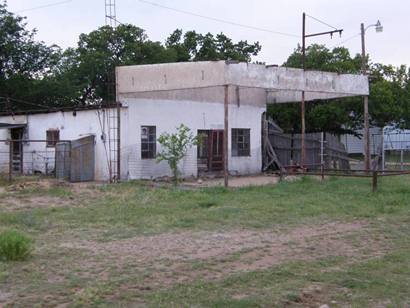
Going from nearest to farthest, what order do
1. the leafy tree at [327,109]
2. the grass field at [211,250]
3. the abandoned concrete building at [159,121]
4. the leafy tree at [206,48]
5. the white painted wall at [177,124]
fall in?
the grass field at [211,250] → the abandoned concrete building at [159,121] → the white painted wall at [177,124] → the leafy tree at [327,109] → the leafy tree at [206,48]

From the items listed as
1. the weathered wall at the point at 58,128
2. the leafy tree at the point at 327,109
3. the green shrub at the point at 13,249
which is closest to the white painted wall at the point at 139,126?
the weathered wall at the point at 58,128

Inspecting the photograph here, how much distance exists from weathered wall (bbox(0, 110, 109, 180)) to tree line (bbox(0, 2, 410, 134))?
6.74 metres

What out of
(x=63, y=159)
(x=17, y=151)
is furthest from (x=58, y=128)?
(x=17, y=151)

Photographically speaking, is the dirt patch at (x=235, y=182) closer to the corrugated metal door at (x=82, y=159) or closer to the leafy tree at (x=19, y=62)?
the corrugated metal door at (x=82, y=159)

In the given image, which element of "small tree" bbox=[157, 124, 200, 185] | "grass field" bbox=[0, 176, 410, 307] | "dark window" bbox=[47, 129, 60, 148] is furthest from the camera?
"dark window" bbox=[47, 129, 60, 148]

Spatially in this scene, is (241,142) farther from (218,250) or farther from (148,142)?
(218,250)

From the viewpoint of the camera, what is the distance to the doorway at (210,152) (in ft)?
81.9

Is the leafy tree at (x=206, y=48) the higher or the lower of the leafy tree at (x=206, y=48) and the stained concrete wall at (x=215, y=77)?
the higher

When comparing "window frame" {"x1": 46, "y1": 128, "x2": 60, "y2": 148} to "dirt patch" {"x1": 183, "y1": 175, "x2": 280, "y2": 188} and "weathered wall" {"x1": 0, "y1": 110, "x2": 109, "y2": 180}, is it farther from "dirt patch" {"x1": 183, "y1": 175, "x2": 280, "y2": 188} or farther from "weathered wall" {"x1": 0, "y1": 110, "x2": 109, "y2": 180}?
"dirt patch" {"x1": 183, "y1": 175, "x2": 280, "y2": 188}

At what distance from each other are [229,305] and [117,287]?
1391mm

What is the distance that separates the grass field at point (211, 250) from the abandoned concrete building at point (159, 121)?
4940 millimetres

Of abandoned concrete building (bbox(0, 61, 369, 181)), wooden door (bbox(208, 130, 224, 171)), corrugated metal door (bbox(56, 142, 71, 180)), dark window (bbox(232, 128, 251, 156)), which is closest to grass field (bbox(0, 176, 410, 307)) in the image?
abandoned concrete building (bbox(0, 61, 369, 181))

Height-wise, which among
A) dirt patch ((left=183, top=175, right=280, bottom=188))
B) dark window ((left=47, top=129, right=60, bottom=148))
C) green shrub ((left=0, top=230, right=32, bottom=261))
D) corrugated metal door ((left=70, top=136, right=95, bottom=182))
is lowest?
green shrub ((left=0, top=230, right=32, bottom=261))

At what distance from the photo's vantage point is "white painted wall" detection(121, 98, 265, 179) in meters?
22.5
